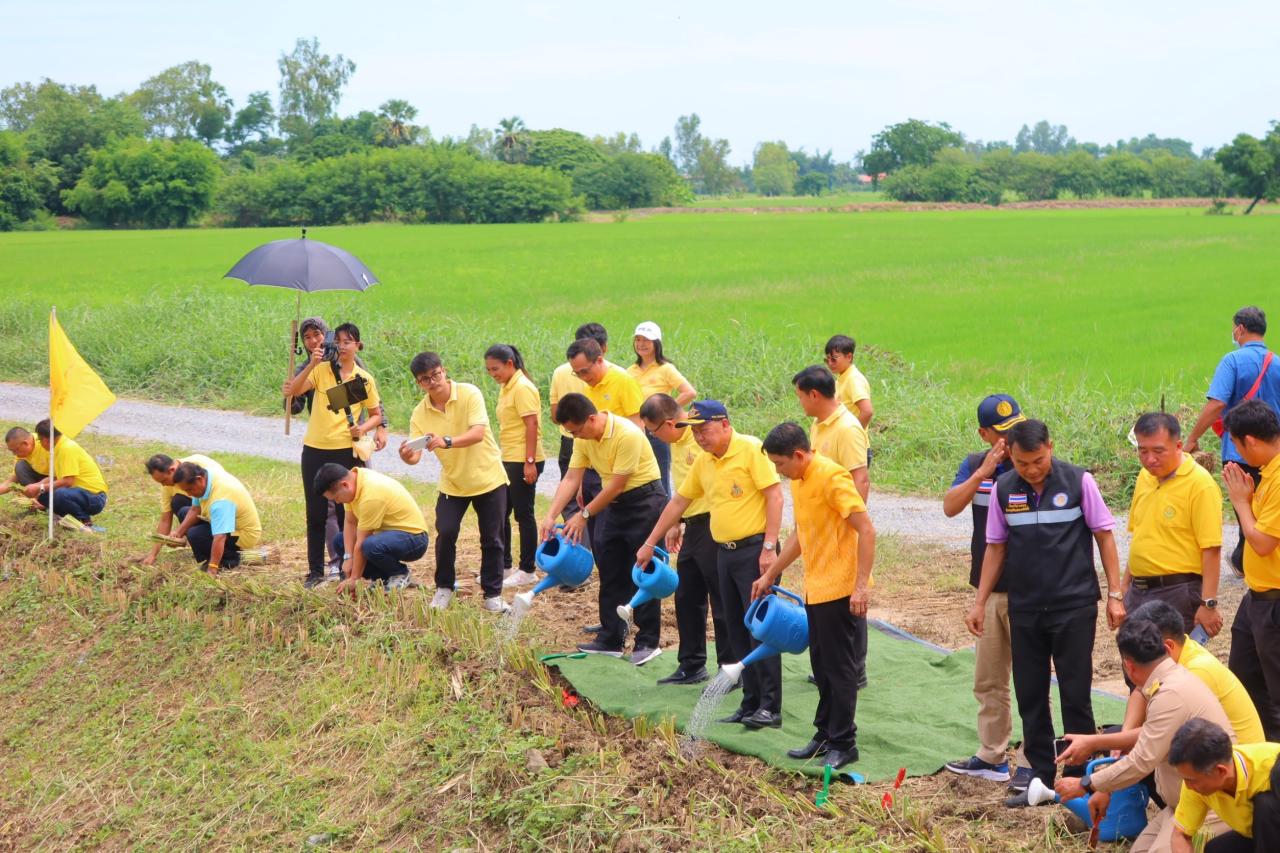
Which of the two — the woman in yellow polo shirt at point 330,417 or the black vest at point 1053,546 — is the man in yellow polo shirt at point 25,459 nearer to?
the woman in yellow polo shirt at point 330,417

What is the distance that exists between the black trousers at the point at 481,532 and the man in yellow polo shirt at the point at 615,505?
796mm

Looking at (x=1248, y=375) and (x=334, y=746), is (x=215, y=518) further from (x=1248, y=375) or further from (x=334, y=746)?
(x=1248, y=375)

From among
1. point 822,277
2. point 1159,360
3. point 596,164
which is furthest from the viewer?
point 596,164

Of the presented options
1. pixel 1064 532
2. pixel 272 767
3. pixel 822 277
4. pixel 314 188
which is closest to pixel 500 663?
pixel 272 767

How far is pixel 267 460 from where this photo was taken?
13.4m

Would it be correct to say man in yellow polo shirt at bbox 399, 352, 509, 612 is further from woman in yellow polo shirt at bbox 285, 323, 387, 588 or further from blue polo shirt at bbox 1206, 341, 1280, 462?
blue polo shirt at bbox 1206, 341, 1280, 462

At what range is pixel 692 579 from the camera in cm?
657

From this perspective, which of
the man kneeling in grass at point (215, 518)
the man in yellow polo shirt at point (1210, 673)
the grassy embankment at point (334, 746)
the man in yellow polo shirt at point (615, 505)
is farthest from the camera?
the man kneeling in grass at point (215, 518)

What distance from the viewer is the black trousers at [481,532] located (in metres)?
7.84

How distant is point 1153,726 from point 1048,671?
0.89m

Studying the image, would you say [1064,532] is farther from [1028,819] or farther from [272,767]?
[272,767]

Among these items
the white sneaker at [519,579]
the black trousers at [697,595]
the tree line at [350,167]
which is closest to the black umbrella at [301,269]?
the white sneaker at [519,579]

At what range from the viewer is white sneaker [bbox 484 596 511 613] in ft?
25.9

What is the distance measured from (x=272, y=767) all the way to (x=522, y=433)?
2740 mm
